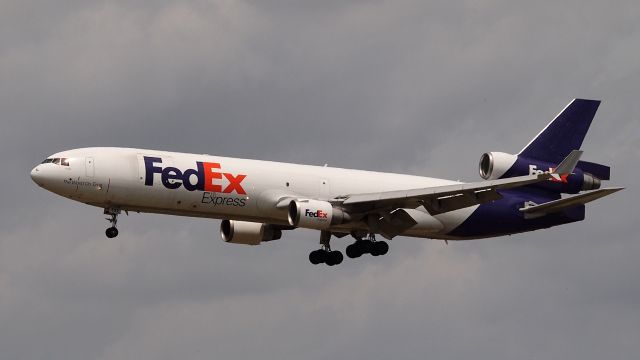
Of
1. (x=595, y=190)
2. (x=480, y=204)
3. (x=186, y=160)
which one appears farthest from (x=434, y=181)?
(x=186, y=160)

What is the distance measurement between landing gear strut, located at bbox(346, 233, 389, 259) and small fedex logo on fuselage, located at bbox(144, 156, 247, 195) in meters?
8.19

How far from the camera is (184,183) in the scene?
80625mm

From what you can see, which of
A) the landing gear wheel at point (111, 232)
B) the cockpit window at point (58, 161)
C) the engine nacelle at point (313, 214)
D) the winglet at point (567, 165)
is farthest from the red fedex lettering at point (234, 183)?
the winglet at point (567, 165)

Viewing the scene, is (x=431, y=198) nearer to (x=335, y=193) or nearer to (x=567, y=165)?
(x=335, y=193)

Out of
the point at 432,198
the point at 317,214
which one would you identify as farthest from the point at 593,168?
the point at 317,214

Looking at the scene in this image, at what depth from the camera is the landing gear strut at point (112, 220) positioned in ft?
267

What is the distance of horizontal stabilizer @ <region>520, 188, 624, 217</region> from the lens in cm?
8278

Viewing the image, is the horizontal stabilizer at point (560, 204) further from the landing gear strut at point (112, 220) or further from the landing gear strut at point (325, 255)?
the landing gear strut at point (112, 220)

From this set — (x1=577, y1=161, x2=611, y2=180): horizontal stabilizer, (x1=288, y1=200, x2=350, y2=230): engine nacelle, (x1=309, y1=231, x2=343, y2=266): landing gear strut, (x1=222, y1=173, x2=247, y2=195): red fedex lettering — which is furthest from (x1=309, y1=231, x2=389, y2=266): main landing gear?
(x1=577, y1=161, x2=611, y2=180): horizontal stabilizer

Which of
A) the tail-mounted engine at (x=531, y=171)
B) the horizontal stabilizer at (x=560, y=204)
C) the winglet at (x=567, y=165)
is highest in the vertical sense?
the tail-mounted engine at (x=531, y=171)

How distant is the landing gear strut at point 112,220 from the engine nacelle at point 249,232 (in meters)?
9.00

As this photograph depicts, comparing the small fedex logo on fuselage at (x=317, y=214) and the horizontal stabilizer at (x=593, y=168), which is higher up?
the horizontal stabilizer at (x=593, y=168)

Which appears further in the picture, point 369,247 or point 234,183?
point 369,247

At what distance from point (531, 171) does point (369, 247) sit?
395 inches
